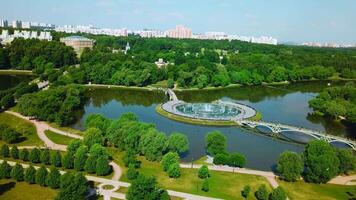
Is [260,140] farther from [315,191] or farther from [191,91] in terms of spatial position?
[191,91]

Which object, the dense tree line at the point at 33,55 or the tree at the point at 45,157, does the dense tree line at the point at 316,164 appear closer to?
the tree at the point at 45,157

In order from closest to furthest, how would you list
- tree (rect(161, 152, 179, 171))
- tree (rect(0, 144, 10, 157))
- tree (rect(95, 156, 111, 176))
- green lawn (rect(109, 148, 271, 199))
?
green lawn (rect(109, 148, 271, 199)) → tree (rect(95, 156, 111, 176)) → tree (rect(161, 152, 179, 171)) → tree (rect(0, 144, 10, 157))

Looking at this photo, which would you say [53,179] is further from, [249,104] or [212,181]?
[249,104]

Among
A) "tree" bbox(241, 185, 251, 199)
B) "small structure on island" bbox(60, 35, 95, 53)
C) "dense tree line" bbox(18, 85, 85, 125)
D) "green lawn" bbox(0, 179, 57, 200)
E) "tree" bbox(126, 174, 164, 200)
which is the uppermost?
"small structure on island" bbox(60, 35, 95, 53)

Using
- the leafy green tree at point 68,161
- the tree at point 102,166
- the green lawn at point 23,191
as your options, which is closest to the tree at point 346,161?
the tree at point 102,166

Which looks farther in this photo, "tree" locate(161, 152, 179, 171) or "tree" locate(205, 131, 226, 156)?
"tree" locate(205, 131, 226, 156)

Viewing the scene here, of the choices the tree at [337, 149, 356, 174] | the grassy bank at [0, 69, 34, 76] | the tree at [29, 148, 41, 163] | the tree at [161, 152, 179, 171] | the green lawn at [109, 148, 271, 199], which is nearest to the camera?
the green lawn at [109, 148, 271, 199]

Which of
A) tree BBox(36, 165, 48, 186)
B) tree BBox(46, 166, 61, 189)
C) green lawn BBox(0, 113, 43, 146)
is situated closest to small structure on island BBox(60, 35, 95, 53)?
green lawn BBox(0, 113, 43, 146)

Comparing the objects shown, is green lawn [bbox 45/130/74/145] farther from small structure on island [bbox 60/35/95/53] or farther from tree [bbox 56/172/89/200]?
small structure on island [bbox 60/35/95/53]
